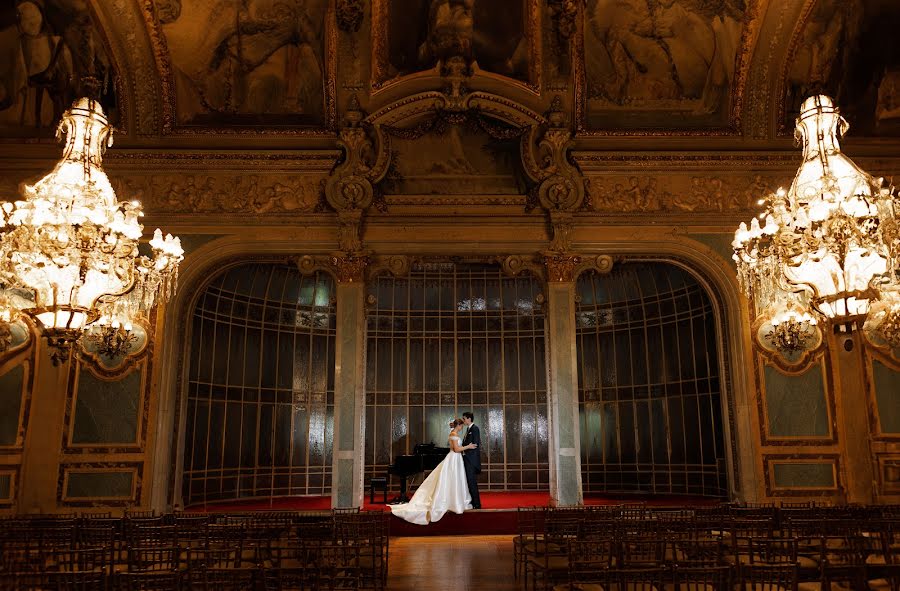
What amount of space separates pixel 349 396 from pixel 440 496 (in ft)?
6.73

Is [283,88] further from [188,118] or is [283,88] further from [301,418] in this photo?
[301,418]

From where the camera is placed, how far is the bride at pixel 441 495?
34.9 feet

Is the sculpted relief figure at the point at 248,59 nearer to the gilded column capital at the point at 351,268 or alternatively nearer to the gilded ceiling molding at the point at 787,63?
the gilded column capital at the point at 351,268

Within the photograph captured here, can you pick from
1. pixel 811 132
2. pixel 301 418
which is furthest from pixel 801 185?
pixel 301 418

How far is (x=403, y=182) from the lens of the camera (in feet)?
39.8

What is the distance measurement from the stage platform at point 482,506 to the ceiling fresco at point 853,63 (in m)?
6.84

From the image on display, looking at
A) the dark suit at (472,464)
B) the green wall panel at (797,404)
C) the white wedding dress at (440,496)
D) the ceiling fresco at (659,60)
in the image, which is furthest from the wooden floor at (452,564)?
the ceiling fresco at (659,60)

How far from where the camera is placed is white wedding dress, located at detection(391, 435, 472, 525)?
10625mm

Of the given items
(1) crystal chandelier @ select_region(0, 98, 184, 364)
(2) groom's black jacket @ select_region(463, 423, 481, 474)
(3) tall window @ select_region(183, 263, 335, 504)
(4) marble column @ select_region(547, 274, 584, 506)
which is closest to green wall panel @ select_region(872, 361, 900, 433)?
(4) marble column @ select_region(547, 274, 584, 506)

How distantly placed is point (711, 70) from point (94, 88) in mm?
9349

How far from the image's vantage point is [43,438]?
34.5 ft

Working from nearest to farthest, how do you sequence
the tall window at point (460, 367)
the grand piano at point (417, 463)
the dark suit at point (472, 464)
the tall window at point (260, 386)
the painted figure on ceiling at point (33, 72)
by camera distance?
the painted figure on ceiling at point (33, 72) → the dark suit at point (472, 464) → the grand piano at point (417, 463) → the tall window at point (260, 386) → the tall window at point (460, 367)

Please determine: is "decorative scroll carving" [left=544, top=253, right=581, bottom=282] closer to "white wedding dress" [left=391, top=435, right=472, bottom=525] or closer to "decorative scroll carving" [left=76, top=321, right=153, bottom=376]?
"white wedding dress" [left=391, top=435, right=472, bottom=525]

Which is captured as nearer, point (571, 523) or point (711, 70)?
point (571, 523)
